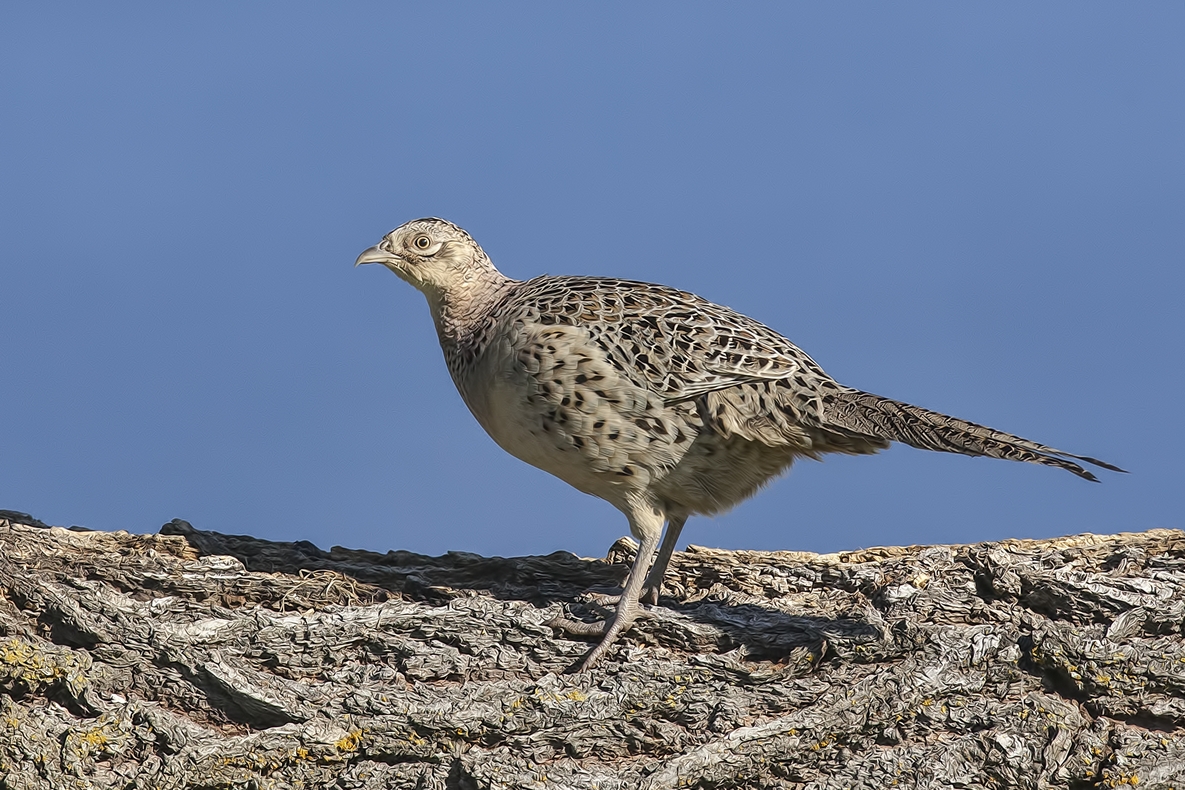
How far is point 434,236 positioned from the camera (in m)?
7.56

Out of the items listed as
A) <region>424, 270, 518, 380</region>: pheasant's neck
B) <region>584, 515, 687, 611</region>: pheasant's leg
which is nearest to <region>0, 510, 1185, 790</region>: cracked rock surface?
<region>584, 515, 687, 611</region>: pheasant's leg

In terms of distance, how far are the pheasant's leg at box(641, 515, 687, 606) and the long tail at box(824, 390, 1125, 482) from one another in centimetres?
112

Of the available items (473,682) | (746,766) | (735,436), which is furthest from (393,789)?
(735,436)

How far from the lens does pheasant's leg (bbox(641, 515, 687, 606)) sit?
668 centimetres

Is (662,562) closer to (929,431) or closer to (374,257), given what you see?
(929,431)

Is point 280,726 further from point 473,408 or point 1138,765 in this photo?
point 1138,765

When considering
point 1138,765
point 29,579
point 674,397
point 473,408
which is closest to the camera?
point 1138,765

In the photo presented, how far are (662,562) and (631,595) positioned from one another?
679mm

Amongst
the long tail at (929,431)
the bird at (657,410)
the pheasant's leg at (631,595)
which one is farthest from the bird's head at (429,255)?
the long tail at (929,431)

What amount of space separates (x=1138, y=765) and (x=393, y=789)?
3.48 meters

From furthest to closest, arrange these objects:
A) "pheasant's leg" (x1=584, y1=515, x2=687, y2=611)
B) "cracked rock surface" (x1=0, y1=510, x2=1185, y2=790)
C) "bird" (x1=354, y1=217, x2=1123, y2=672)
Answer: "pheasant's leg" (x1=584, y1=515, x2=687, y2=611) < "bird" (x1=354, y1=217, x2=1123, y2=672) < "cracked rock surface" (x1=0, y1=510, x2=1185, y2=790)

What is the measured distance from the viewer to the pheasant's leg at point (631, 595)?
601 centimetres

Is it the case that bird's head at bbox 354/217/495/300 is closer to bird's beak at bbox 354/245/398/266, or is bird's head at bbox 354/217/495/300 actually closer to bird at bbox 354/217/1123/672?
bird's beak at bbox 354/245/398/266

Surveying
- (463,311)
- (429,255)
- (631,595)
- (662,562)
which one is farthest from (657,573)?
(429,255)
